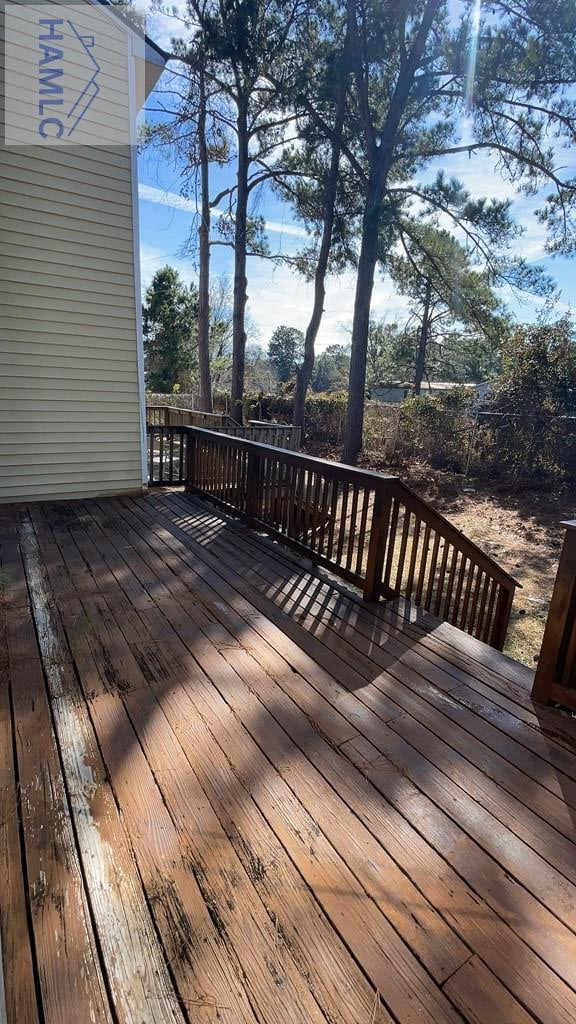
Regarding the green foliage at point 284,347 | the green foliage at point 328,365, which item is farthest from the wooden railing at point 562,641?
the green foliage at point 328,365

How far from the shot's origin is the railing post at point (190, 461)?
5.52 meters

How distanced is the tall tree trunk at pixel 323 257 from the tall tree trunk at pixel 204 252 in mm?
2632

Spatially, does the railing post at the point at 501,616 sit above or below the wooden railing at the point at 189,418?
below

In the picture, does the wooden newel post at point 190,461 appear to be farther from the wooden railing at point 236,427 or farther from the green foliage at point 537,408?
the green foliage at point 537,408

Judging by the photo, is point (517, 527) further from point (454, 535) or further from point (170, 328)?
point (170, 328)

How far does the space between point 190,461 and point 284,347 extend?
3031 cm

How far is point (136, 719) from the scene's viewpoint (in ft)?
6.18

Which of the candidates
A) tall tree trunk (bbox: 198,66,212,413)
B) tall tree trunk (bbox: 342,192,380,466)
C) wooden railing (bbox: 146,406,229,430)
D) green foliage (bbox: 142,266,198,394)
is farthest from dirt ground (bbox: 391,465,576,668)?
green foliage (bbox: 142,266,198,394)

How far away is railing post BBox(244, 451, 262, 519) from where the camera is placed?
415 centimetres

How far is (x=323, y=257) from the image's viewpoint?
429 inches

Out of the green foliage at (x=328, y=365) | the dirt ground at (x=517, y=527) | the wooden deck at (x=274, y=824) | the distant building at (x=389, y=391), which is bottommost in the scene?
the dirt ground at (x=517, y=527)

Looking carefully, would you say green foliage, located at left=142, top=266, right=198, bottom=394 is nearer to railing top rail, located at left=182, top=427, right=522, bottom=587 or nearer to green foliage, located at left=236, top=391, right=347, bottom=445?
green foliage, located at left=236, top=391, right=347, bottom=445

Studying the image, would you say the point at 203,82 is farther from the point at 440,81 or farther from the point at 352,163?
the point at 440,81

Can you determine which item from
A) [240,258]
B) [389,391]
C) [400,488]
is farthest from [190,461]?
[389,391]
